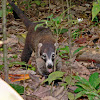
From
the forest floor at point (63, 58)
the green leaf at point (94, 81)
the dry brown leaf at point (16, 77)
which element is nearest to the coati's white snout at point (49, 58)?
the forest floor at point (63, 58)

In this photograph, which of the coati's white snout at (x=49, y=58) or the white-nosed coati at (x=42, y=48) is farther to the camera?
the white-nosed coati at (x=42, y=48)

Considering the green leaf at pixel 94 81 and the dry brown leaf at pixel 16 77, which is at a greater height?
the green leaf at pixel 94 81

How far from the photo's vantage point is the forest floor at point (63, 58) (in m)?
2.81

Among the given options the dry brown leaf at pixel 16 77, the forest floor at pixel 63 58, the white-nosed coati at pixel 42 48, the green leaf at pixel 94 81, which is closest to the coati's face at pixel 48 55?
the white-nosed coati at pixel 42 48

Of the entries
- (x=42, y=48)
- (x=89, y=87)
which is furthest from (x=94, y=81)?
(x=42, y=48)

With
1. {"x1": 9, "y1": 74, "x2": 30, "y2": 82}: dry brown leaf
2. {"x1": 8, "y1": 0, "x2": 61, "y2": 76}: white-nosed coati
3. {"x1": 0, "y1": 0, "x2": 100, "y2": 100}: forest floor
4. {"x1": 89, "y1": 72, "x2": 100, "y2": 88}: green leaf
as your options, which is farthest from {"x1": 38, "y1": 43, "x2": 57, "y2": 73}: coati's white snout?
{"x1": 89, "y1": 72, "x2": 100, "y2": 88}: green leaf

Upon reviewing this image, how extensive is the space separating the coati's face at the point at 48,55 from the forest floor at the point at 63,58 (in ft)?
0.88

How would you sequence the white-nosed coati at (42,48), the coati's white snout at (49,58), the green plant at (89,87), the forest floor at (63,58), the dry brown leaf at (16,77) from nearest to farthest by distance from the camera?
the green plant at (89,87)
the forest floor at (63,58)
the dry brown leaf at (16,77)
the coati's white snout at (49,58)
the white-nosed coati at (42,48)

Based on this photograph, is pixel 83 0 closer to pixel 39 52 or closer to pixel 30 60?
Answer: pixel 30 60

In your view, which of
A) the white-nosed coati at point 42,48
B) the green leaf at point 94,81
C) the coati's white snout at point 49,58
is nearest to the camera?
the green leaf at point 94,81

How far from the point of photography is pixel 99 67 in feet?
13.3

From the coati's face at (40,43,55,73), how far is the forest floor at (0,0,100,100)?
270 millimetres

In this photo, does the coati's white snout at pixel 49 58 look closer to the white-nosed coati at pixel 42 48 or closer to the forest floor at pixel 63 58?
the white-nosed coati at pixel 42 48

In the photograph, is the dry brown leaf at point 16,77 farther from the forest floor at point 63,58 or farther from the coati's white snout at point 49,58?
the coati's white snout at point 49,58
